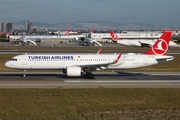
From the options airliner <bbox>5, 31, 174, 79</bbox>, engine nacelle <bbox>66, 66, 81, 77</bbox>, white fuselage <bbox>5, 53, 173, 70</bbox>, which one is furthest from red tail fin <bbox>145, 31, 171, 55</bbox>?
engine nacelle <bbox>66, 66, 81, 77</bbox>

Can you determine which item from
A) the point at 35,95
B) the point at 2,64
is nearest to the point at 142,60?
the point at 35,95

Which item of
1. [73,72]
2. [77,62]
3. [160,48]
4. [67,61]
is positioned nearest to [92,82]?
[73,72]

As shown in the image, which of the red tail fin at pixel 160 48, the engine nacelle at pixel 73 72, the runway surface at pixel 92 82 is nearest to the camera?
the runway surface at pixel 92 82

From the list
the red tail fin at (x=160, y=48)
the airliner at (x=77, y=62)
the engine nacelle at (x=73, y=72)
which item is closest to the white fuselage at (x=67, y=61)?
the airliner at (x=77, y=62)

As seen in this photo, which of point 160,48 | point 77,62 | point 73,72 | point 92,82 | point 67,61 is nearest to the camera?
point 92,82

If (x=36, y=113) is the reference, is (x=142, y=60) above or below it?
above

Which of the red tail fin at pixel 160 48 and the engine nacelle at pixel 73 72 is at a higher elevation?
the red tail fin at pixel 160 48

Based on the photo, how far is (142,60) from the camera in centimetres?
4003

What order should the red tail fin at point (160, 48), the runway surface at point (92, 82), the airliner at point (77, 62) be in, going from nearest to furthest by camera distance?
the runway surface at point (92, 82)
the airliner at point (77, 62)
the red tail fin at point (160, 48)

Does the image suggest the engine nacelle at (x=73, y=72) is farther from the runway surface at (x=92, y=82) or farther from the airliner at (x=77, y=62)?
the runway surface at (x=92, y=82)

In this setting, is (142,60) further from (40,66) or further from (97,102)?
(97,102)

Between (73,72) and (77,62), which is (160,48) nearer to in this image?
(77,62)

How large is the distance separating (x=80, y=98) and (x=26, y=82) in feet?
30.6

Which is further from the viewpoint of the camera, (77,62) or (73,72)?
(77,62)
